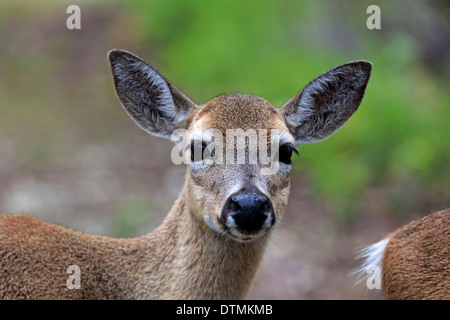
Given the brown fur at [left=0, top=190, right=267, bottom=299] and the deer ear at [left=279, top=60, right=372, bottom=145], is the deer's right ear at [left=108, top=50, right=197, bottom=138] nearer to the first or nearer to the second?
the brown fur at [left=0, top=190, right=267, bottom=299]

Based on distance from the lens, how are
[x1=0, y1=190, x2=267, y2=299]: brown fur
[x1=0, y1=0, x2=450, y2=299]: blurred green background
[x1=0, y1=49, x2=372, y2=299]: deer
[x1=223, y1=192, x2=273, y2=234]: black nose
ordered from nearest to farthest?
[x1=223, y1=192, x2=273, y2=234]: black nose, [x1=0, y1=49, x2=372, y2=299]: deer, [x1=0, y1=190, x2=267, y2=299]: brown fur, [x1=0, y1=0, x2=450, y2=299]: blurred green background

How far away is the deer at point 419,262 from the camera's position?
167 inches

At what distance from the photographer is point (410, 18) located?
10648 millimetres

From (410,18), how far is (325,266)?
4735 mm

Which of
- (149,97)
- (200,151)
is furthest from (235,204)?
(149,97)

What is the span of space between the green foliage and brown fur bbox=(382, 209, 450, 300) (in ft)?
12.7

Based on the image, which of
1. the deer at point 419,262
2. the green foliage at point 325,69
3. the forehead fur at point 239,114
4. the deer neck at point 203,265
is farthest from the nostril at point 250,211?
the green foliage at point 325,69

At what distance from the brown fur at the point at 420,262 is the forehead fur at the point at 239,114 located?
115cm

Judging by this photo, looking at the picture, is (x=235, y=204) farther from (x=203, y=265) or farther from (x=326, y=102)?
(x=326, y=102)

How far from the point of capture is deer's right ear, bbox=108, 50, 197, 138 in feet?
16.6

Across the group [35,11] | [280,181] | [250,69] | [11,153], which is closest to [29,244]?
[280,181]

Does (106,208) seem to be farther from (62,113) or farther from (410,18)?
(410,18)

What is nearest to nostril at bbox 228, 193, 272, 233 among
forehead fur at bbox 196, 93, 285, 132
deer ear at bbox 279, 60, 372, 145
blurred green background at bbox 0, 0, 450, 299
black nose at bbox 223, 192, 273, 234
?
black nose at bbox 223, 192, 273, 234

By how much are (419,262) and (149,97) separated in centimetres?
230
